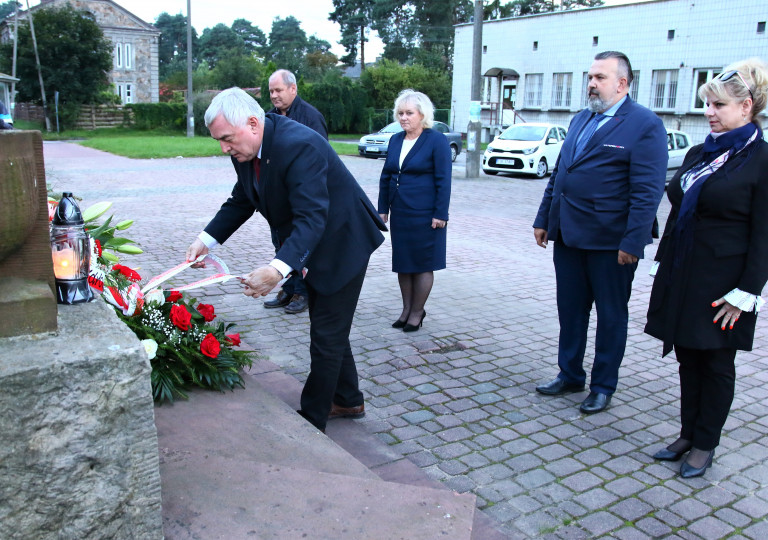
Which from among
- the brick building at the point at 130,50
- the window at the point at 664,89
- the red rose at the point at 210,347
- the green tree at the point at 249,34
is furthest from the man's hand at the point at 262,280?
the green tree at the point at 249,34

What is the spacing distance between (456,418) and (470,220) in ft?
26.3

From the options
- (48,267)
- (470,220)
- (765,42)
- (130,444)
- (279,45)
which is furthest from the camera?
(279,45)

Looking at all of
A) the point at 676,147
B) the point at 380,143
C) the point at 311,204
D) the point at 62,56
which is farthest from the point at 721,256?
the point at 62,56

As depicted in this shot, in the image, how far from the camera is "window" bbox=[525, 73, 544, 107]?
35.2m

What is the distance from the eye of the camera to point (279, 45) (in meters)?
93.0

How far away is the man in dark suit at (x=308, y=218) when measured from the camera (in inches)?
123

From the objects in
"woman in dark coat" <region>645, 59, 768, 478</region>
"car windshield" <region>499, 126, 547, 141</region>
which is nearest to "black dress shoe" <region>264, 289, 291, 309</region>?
"woman in dark coat" <region>645, 59, 768, 478</region>

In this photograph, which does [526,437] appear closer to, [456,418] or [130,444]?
[456,418]

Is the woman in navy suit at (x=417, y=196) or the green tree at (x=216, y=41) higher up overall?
the green tree at (x=216, y=41)

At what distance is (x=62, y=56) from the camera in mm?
43125

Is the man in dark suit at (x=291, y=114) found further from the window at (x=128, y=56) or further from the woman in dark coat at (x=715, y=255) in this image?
the window at (x=128, y=56)

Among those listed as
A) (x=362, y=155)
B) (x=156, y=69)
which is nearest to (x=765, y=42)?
(x=362, y=155)

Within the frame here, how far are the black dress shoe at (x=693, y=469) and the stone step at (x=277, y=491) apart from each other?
4.23ft

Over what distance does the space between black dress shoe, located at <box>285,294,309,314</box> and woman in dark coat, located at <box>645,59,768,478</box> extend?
130 inches
